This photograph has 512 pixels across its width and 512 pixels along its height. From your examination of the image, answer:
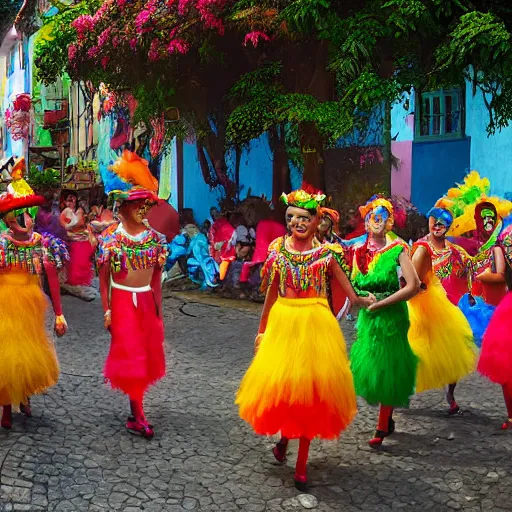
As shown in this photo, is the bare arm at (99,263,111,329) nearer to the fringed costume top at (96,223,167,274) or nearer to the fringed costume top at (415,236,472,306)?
the fringed costume top at (96,223,167,274)

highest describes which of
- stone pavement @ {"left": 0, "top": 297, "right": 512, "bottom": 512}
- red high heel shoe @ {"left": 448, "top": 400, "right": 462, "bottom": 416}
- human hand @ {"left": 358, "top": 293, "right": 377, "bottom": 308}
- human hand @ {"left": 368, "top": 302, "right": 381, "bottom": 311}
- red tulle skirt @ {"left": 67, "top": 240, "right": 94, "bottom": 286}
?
human hand @ {"left": 358, "top": 293, "right": 377, "bottom": 308}

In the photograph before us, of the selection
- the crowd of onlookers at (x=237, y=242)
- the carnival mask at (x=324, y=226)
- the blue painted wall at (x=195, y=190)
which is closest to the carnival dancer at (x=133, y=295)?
the carnival mask at (x=324, y=226)

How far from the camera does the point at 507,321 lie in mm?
5500

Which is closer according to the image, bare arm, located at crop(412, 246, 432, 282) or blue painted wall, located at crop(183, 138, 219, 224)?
bare arm, located at crop(412, 246, 432, 282)

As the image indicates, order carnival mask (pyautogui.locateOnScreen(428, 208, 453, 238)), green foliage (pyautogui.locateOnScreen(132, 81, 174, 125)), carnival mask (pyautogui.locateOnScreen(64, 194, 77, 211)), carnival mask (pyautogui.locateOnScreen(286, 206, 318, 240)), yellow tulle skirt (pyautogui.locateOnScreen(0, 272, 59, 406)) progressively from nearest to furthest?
1. carnival mask (pyautogui.locateOnScreen(286, 206, 318, 240))
2. yellow tulle skirt (pyautogui.locateOnScreen(0, 272, 59, 406))
3. carnival mask (pyautogui.locateOnScreen(428, 208, 453, 238))
4. carnival mask (pyautogui.locateOnScreen(64, 194, 77, 211))
5. green foliage (pyautogui.locateOnScreen(132, 81, 174, 125))

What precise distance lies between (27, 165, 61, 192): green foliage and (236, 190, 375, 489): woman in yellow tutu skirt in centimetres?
2290

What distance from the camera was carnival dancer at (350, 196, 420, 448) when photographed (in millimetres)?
5379

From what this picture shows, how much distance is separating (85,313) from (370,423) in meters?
6.19

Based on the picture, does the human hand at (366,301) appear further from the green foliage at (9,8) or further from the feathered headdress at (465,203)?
the green foliage at (9,8)

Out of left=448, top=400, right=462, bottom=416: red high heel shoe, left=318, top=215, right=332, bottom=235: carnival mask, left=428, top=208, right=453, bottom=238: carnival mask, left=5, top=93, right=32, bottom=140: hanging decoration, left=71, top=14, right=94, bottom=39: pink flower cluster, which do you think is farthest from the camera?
left=5, top=93, right=32, bottom=140: hanging decoration

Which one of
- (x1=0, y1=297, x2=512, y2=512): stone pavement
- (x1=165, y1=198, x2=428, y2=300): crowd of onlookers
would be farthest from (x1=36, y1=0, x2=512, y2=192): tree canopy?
(x1=0, y1=297, x2=512, y2=512): stone pavement

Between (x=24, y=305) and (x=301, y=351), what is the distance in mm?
2241

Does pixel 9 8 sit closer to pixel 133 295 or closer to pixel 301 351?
pixel 133 295

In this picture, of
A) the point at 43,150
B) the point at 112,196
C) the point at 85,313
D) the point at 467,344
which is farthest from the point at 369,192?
the point at 43,150
